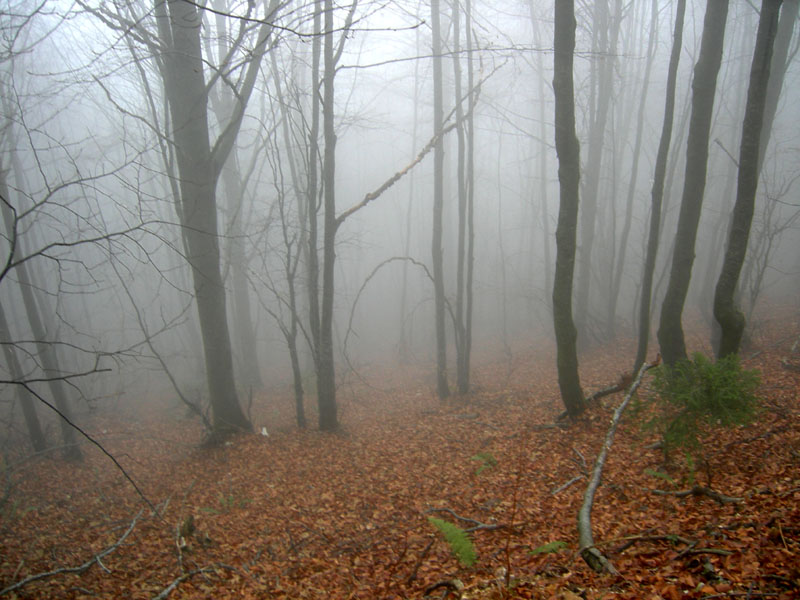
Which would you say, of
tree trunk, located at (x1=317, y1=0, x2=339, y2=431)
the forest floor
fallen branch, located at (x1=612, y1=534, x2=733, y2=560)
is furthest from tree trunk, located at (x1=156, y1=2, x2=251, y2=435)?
fallen branch, located at (x1=612, y1=534, x2=733, y2=560)

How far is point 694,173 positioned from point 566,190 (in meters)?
2.37

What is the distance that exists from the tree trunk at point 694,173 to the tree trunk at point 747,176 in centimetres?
59

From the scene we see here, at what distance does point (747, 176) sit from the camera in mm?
5410

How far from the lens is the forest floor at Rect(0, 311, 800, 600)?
9.01 feet

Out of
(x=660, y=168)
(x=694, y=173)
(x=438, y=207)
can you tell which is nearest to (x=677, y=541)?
(x=694, y=173)

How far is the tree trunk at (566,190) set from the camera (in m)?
5.29

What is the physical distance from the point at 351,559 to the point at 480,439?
3200 mm

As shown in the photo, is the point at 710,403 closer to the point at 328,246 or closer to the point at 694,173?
the point at 694,173

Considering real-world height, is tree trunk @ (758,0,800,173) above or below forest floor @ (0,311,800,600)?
above

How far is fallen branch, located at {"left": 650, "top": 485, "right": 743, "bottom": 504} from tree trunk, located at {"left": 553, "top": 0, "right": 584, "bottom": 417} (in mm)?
2225

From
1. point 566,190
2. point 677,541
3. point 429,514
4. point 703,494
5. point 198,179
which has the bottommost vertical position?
point 429,514

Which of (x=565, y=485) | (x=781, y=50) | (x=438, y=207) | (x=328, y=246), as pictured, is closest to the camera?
(x=565, y=485)

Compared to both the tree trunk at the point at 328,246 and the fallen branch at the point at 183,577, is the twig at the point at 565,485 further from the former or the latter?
the tree trunk at the point at 328,246

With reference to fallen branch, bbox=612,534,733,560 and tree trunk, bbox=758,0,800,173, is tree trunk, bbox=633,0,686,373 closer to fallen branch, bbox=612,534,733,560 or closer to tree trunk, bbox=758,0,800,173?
tree trunk, bbox=758,0,800,173
